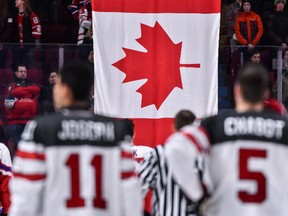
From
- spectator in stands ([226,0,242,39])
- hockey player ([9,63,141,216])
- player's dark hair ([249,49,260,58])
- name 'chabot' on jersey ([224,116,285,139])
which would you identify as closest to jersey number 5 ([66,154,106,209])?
hockey player ([9,63,141,216])

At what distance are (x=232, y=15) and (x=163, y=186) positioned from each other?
25.7ft

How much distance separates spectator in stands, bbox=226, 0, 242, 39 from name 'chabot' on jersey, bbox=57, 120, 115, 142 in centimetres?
903

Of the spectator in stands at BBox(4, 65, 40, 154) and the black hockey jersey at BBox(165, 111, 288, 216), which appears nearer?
the black hockey jersey at BBox(165, 111, 288, 216)

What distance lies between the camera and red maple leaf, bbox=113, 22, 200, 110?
9.82 meters

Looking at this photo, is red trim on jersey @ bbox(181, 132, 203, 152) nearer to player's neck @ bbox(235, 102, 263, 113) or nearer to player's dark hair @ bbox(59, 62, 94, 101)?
player's neck @ bbox(235, 102, 263, 113)

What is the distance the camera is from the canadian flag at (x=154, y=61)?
386 inches

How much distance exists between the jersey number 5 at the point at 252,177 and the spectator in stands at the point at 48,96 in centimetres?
651

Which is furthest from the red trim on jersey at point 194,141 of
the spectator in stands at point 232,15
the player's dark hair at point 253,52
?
the spectator in stands at point 232,15

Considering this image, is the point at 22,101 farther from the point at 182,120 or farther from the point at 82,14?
the point at 182,120

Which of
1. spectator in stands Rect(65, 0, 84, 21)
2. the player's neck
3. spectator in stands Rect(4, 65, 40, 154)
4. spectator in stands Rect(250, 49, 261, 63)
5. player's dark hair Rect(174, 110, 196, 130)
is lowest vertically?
spectator in stands Rect(4, 65, 40, 154)

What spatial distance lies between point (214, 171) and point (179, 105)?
4.56m

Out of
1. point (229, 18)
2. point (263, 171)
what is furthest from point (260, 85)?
point (229, 18)

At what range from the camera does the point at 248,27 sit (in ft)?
46.0

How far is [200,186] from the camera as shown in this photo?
17.7 ft
